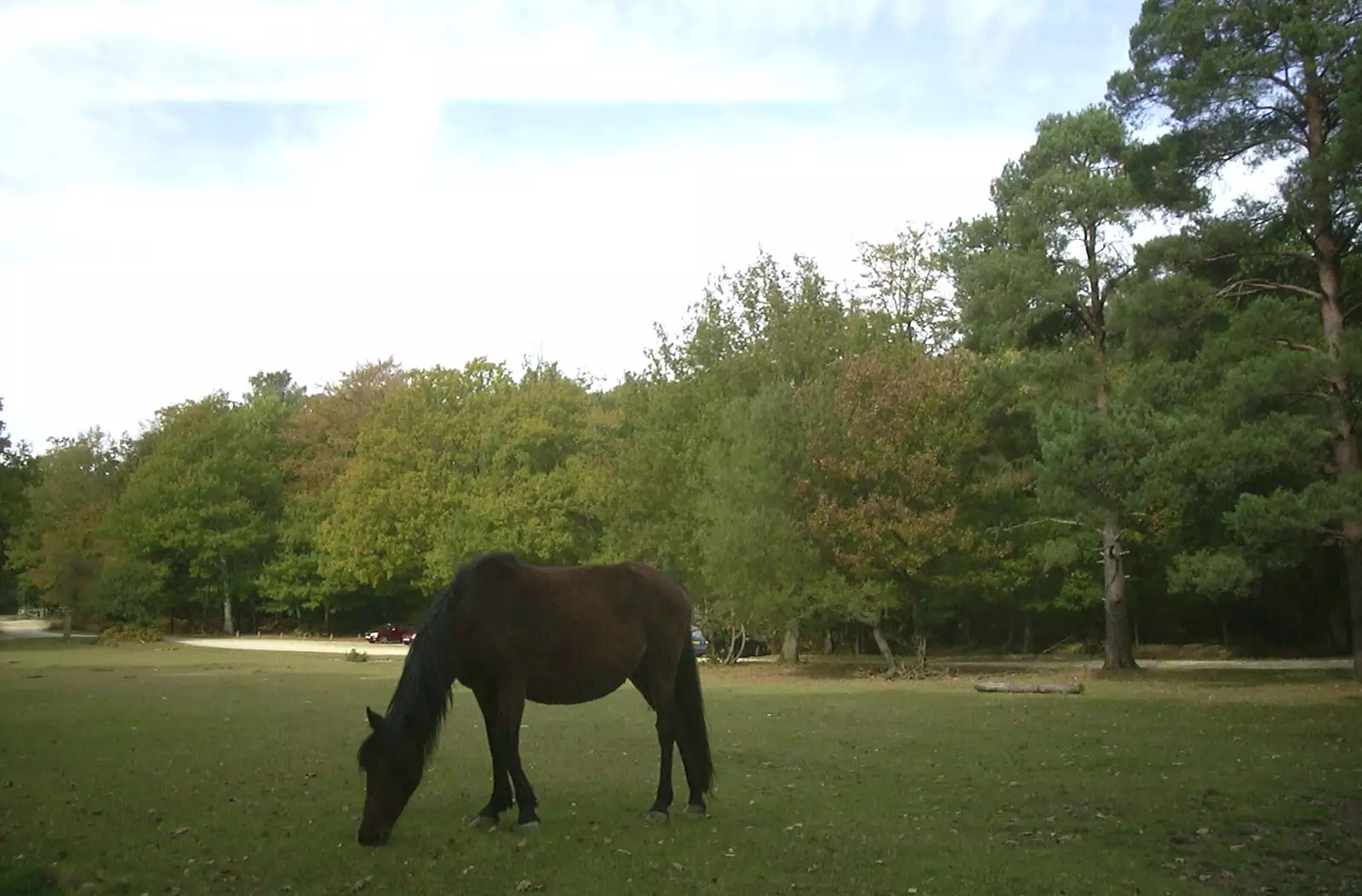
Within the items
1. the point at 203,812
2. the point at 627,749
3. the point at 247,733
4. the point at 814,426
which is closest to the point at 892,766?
the point at 627,749

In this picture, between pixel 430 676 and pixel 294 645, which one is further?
pixel 294 645

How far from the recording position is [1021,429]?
3272cm

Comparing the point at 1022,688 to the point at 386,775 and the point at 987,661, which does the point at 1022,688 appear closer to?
the point at 987,661

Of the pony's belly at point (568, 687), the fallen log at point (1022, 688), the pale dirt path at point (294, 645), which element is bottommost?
the pale dirt path at point (294, 645)

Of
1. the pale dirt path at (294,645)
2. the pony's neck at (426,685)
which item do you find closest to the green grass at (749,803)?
the pony's neck at (426,685)

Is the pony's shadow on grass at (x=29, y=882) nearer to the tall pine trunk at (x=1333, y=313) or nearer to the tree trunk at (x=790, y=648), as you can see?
the tall pine trunk at (x=1333, y=313)

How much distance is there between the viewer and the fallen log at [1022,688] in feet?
77.1

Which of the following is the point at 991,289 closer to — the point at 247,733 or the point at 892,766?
Answer: the point at 892,766

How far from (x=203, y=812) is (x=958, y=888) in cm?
669

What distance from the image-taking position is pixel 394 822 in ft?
29.3

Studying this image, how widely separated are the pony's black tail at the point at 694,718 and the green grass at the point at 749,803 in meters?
0.42

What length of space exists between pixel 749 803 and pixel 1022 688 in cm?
1528

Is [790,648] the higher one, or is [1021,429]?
[1021,429]

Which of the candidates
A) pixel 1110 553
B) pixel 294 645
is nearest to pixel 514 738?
pixel 1110 553
